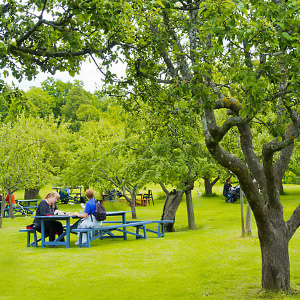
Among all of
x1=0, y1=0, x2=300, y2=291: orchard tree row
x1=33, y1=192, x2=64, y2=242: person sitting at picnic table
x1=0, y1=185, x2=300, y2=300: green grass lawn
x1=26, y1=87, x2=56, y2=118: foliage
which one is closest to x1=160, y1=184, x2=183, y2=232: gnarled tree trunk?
x1=0, y1=185, x2=300, y2=300: green grass lawn

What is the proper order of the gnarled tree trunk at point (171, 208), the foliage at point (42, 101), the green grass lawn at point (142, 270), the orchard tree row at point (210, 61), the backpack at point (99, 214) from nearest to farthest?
the orchard tree row at point (210, 61) < the green grass lawn at point (142, 270) < the backpack at point (99, 214) < the gnarled tree trunk at point (171, 208) < the foliage at point (42, 101)

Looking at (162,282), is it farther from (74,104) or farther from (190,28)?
(74,104)

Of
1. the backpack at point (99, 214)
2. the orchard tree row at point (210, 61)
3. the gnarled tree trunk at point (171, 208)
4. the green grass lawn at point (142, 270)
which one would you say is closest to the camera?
the orchard tree row at point (210, 61)

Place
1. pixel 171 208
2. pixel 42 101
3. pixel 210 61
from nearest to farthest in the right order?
pixel 210 61 < pixel 171 208 < pixel 42 101

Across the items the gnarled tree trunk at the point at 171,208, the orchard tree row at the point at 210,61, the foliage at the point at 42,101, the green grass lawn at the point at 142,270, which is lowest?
the green grass lawn at the point at 142,270

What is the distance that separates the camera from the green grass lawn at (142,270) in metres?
7.51

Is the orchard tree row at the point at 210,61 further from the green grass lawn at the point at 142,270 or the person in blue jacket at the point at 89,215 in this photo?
the person in blue jacket at the point at 89,215

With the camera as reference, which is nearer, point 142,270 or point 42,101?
point 142,270

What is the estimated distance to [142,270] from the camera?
9.20m

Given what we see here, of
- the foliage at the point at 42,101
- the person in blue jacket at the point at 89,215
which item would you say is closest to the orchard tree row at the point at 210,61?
the person in blue jacket at the point at 89,215

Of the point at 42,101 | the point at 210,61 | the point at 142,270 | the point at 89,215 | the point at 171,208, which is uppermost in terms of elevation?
the point at 42,101

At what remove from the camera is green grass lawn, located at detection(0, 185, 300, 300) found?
7.51m

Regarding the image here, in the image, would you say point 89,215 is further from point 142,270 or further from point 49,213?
point 142,270

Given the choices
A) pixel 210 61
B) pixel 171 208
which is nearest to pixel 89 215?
pixel 171 208
